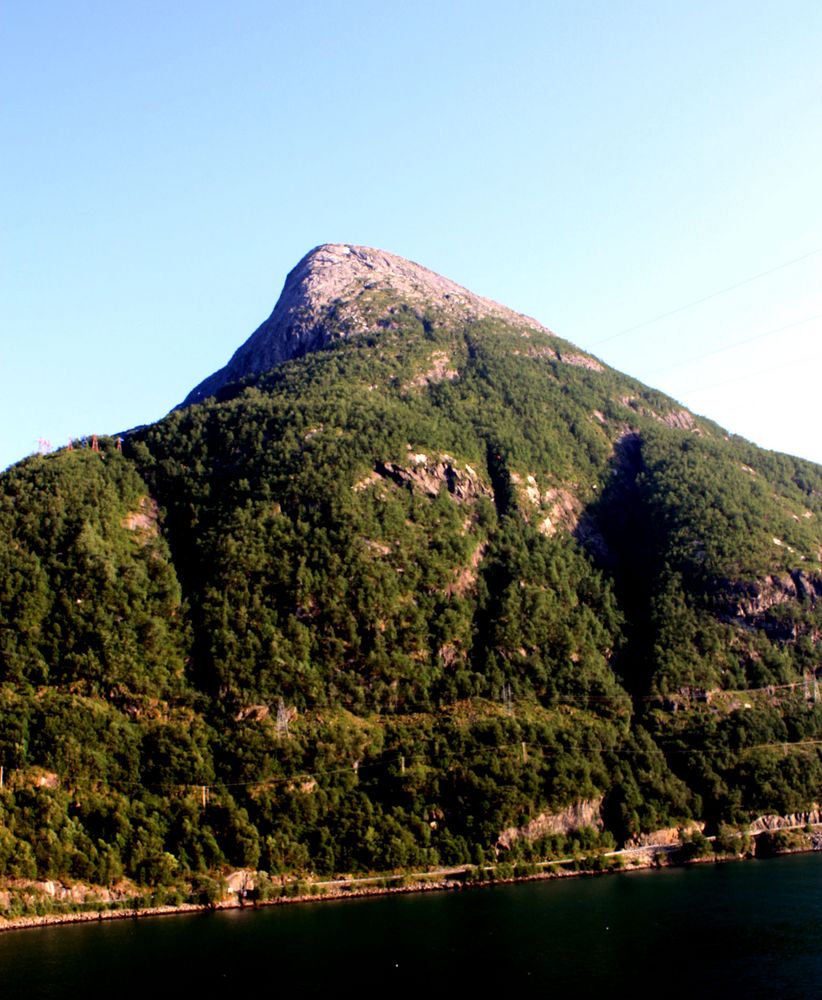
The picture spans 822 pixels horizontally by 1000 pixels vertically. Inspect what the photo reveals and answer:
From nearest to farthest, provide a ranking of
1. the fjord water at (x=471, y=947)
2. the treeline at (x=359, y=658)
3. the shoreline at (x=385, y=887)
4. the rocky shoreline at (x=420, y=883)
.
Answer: the fjord water at (x=471, y=947)
the shoreline at (x=385, y=887)
the rocky shoreline at (x=420, y=883)
the treeline at (x=359, y=658)

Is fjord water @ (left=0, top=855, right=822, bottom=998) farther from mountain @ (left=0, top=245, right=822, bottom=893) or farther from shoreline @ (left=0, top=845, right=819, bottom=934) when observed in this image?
mountain @ (left=0, top=245, right=822, bottom=893)

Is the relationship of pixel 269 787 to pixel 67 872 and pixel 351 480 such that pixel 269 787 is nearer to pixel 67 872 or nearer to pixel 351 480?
Answer: pixel 67 872

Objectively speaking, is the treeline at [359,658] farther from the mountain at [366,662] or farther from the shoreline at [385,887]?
the shoreline at [385,887]

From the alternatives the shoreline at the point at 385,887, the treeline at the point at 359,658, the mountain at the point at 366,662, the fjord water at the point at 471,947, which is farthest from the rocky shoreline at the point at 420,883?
the fjord water at the point at 471,947

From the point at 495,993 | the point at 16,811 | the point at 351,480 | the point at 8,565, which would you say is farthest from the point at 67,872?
the point at 351,480

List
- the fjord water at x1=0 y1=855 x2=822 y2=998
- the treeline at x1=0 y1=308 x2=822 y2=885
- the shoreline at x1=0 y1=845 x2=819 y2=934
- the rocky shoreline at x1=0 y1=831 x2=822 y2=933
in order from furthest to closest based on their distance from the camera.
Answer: the treeline at x1=0 y1=308 x2=822 y2=885, the rocky shoreline at x1=0 y1=831 x2=822 y2=933, the shoreline at x1=0 y1=845 x2=819 y2=934, the fjord water at x1=0 y1=855 x2=822 y2=998

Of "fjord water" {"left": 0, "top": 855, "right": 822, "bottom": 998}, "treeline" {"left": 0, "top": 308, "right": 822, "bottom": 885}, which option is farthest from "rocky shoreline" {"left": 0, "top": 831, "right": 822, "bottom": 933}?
"fjord water" {"left": 0, "top": 855, "right": 822, "bottom": 998}

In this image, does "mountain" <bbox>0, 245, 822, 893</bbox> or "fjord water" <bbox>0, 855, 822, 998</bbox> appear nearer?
"fjord water" <bbox>0, 855, 822, 998</bbox>
